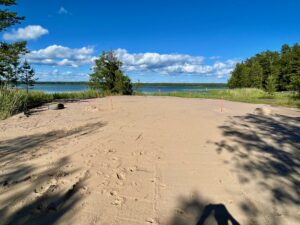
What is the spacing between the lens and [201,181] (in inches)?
167

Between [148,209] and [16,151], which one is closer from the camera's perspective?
[148,209]

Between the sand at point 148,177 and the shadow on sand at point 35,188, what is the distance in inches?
0.5

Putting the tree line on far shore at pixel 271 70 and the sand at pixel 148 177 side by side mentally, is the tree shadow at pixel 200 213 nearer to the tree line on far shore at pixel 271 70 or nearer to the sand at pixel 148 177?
the sand at pixel 148 177

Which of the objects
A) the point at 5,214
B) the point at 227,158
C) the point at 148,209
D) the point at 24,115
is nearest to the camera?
the point at 5,214

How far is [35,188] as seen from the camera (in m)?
3.77

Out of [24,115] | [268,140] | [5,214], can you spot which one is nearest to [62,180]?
[5,214]

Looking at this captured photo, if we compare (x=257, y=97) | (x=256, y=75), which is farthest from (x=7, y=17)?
(x=256, y=75)

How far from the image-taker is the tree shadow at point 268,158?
4023mm

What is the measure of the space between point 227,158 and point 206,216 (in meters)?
2.18

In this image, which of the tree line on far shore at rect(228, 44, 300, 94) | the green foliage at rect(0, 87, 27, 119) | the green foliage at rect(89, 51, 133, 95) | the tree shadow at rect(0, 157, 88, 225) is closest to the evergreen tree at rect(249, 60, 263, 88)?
the tree line on far shore at rect(228, 44, 300, 94)

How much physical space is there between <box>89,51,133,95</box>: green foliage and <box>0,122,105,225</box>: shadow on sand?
22.8m

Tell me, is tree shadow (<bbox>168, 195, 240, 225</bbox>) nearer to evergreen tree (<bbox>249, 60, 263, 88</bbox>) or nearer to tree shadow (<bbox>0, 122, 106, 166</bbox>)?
tree shadow (<bbox>0, 122, 106, 166</bbox>)

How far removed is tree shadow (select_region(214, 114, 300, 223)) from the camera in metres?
4.02

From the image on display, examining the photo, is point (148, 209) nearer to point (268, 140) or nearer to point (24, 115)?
point (268, 140)
